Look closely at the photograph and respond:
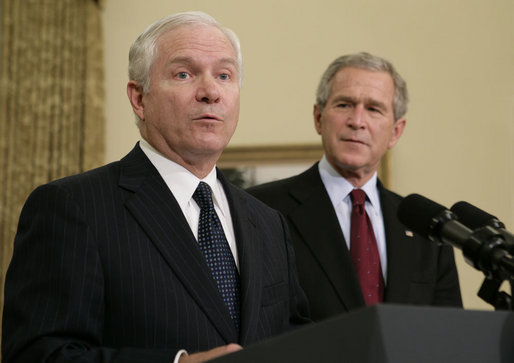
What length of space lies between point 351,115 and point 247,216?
953mm

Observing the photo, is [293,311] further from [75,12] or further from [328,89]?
[75,12]

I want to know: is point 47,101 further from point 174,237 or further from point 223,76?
point 174,237

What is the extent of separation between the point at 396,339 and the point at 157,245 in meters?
0.80

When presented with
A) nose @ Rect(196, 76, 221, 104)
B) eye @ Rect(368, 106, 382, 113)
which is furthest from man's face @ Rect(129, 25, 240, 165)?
eye @ Rect(368, 106, 382, 113)

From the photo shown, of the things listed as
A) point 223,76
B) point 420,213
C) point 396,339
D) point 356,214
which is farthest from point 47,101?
point 396,339

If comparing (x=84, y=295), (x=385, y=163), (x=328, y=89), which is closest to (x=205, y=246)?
(x=84, y=295)

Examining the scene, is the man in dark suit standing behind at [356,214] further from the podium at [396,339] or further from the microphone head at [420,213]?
the podium at [396,339]

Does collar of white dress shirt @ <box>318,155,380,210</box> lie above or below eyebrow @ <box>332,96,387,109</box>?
below

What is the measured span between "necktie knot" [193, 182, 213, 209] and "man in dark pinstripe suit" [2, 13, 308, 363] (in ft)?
0.06

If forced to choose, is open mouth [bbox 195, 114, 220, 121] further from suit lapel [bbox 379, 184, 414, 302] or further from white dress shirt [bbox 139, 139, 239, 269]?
suit lapel [bbox 379, 184, 414, 302]

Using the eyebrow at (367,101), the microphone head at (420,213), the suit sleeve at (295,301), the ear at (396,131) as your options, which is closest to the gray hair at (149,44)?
the suit sleeve at (295,301)

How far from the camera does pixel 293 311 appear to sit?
200 centimetres

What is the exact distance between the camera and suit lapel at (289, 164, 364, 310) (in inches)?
94.3

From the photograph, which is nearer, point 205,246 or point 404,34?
point 205,246
